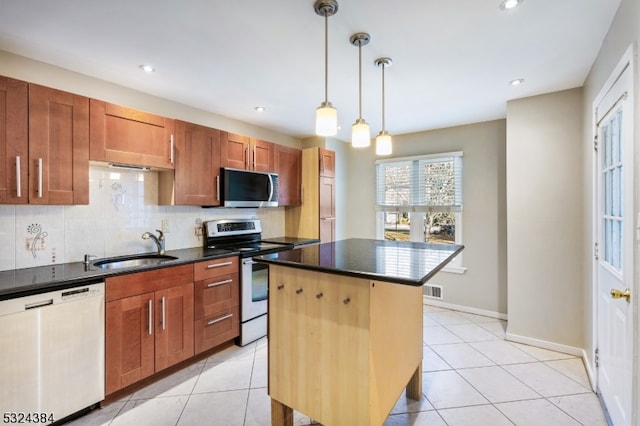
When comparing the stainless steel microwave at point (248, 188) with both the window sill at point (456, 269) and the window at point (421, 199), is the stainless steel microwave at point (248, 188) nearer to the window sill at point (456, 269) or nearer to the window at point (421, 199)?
the window at point (421, 199)

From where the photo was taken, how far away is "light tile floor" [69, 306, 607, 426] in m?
1.98

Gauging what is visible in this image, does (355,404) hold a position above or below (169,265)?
below

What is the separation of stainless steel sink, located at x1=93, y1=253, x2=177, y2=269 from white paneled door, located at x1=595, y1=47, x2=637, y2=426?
3.06 metres

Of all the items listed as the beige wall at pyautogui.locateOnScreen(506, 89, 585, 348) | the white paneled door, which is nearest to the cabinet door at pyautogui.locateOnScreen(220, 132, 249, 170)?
the beige wall at pyautogui.locateOnScreen(506, 89, 585, 348)

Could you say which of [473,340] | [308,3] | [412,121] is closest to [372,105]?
[412,121]

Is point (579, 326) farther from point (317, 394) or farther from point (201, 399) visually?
point (201, 399)

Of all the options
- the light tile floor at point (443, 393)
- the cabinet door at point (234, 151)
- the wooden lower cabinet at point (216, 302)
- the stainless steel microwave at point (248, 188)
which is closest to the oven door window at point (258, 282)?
the wooden lower cabinet at point (216, 302)

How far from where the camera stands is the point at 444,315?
388 centimetres

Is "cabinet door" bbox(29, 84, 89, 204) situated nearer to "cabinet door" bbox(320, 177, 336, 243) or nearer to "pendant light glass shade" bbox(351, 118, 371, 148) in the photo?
"pendant light glass shade" bbox(351, 118, 371, 148)

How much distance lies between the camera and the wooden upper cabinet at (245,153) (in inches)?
129

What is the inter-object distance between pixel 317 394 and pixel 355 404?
230mm

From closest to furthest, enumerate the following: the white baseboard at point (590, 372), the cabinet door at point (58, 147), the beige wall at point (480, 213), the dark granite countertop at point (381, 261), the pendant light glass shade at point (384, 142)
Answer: the dark granite countertop at point (381, 261), the cabinet door at point (58, 147), the pendant light glass shade at point (384, 142), the white baseboard at point (590, 372), the beige wall at point (480, 213)

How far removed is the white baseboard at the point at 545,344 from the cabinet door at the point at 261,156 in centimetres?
326

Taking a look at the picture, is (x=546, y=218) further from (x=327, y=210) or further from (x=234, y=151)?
(x=234, y=151)
